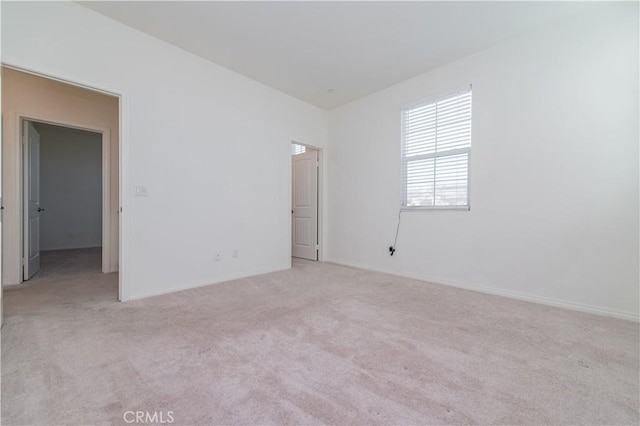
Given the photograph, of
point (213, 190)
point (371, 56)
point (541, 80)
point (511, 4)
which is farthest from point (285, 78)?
point (541, 80)

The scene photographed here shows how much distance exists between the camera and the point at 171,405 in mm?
1247

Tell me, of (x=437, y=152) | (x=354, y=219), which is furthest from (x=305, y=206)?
(x=437, y=152)

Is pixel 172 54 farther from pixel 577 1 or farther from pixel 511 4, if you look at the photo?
pixel 577 1

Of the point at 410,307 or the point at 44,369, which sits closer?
the point at 44,369

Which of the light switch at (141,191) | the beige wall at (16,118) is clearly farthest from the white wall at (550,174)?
the beige wall at (16,118)

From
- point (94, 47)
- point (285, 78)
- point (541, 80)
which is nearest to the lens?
point (94, 47)

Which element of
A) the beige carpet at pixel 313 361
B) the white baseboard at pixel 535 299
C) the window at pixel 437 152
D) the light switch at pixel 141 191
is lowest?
the beige carpet at pixel 313 361

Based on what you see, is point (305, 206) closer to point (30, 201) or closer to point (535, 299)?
point (535, 299)

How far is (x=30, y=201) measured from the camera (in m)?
3.53

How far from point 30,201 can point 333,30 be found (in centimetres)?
444

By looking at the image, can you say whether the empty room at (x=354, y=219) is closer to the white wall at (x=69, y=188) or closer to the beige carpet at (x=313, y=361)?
the beige carpet at (x=313, y=361)

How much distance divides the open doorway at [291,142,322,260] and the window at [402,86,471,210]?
172cm

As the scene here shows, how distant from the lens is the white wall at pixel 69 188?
6.11 m

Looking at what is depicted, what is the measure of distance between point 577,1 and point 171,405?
13.9 ft
